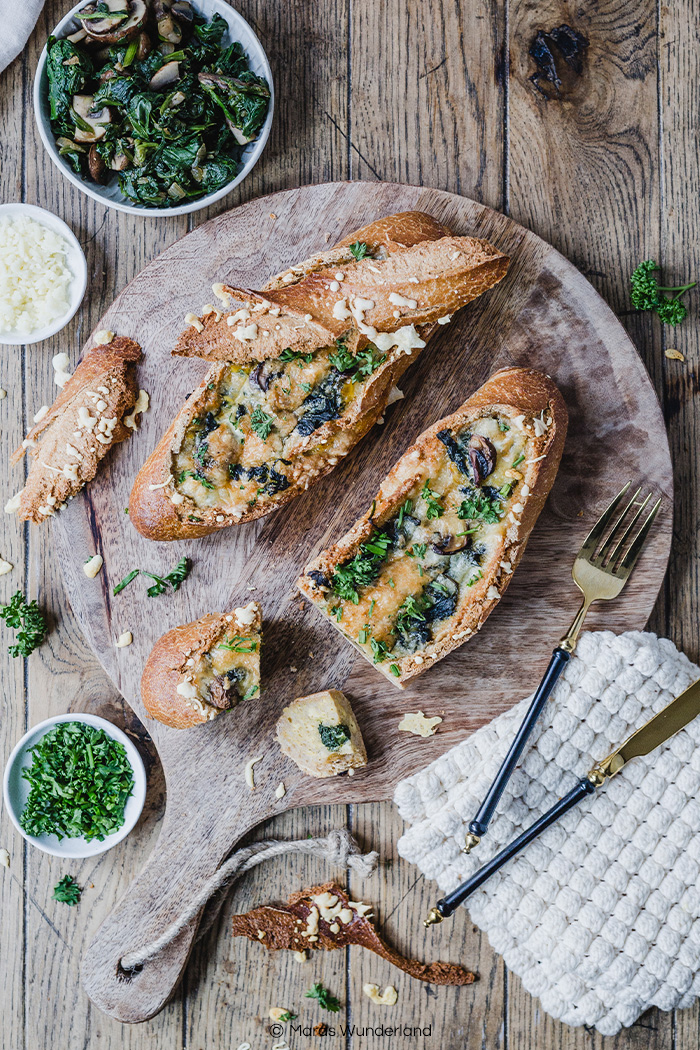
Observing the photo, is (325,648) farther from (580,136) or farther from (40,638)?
(580,136)

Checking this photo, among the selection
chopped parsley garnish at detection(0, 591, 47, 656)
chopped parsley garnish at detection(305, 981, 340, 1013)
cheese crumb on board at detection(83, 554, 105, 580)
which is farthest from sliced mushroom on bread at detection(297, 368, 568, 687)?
chopped parsley garnish at detection(305, 981, 340, 1013)

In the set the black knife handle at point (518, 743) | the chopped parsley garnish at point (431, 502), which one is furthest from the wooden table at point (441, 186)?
the chopped parsley garnish at point (431, 502)

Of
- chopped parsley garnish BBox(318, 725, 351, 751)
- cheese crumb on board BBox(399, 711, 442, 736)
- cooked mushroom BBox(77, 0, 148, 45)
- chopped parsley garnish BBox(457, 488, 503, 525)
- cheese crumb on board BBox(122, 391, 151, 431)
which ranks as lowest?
cheese crumb on board BBox(399, 711, 442, 736)

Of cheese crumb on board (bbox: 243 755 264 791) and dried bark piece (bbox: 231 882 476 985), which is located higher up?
cheese crumb on board (bbox: 243 755 264 791)

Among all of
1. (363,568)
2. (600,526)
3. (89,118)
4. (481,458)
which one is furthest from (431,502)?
(89,118)

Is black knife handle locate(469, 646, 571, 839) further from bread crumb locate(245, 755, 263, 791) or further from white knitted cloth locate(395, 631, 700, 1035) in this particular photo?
bread crumb locate(245, 755, 263, 791)
